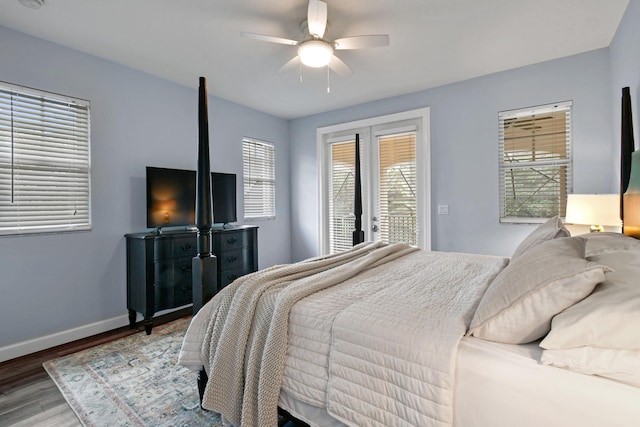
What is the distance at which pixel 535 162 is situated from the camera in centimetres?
330

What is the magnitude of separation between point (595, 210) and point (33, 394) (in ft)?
13.6

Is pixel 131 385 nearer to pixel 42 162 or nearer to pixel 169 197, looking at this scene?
pixel 169 197

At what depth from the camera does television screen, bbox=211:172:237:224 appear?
151 inches

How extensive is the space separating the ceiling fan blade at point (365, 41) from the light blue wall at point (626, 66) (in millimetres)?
1696

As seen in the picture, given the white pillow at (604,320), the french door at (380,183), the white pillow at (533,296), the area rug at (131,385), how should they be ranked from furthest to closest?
1. the french door at (380,183)
2. the area rug at (131,385)
3. the white pillow at (533,296)
4. the white pillow at (604,320)

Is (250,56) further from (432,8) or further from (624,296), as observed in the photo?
(624,296)

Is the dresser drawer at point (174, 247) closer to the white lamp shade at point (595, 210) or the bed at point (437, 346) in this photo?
the bed at point (437, 346)

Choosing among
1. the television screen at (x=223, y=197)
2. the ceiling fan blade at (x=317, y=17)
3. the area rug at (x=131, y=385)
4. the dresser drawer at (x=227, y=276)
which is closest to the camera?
the area rug at (x=131, y=385)

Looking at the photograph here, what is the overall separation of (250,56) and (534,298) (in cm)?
299

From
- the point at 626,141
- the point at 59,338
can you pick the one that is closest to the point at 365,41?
the point at 626,141

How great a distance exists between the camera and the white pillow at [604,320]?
836mm

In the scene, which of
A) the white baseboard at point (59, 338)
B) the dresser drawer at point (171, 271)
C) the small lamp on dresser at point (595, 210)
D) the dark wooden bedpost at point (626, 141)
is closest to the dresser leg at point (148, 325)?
the dresser drawer at point (171, 271)

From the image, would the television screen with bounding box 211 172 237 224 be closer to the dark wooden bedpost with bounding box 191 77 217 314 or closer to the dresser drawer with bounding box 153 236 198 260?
the dresser drawer with bounding box 153 236 198 260

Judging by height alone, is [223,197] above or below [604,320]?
above
